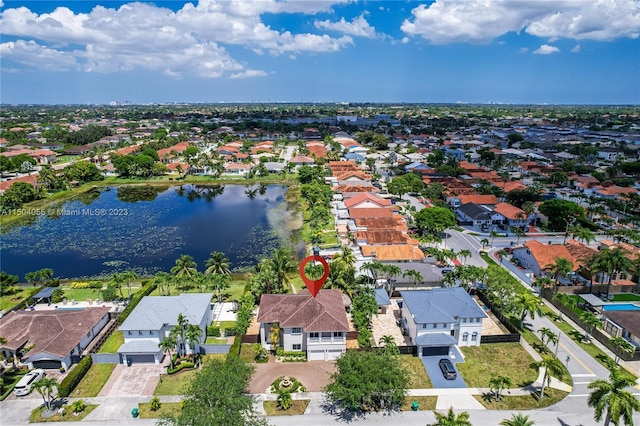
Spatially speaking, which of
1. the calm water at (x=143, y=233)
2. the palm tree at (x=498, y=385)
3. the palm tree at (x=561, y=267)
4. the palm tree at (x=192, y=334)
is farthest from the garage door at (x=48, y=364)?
the palm tree at (x=561, y=267)

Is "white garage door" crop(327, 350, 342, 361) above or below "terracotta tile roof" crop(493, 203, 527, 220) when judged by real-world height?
below

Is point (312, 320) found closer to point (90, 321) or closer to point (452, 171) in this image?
point (90, 321)

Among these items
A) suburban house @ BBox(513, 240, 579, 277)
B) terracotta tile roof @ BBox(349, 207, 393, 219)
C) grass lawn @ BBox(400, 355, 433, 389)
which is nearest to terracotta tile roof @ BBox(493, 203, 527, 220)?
suburban house @ BBox(513, 240, 579, 277)

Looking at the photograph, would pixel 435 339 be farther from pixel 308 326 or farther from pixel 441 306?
pixel 308 326

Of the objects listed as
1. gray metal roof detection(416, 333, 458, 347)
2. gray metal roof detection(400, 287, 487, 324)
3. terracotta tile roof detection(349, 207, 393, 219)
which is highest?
terracotta tile roof detection(349, 207, 393, 219)

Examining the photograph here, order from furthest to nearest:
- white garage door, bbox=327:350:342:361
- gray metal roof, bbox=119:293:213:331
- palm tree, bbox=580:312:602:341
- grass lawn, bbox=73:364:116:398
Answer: palm tree, bbox=580:312:602:341 → gray metal roof, bbox=119:293:213:331 → white garage door, bbox=327:350:342:361 → grass lawn, bbox=73:364:116:398

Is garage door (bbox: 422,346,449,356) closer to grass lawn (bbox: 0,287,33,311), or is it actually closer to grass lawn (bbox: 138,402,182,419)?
grass lawn (bbox: 138,402,182,419)

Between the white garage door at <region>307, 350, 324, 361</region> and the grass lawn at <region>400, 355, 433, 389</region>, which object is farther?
the white garage door at <region>307, 350, 324, 361</region>

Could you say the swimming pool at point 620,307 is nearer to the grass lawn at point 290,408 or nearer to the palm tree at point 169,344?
the grass lawn at point 290,408
